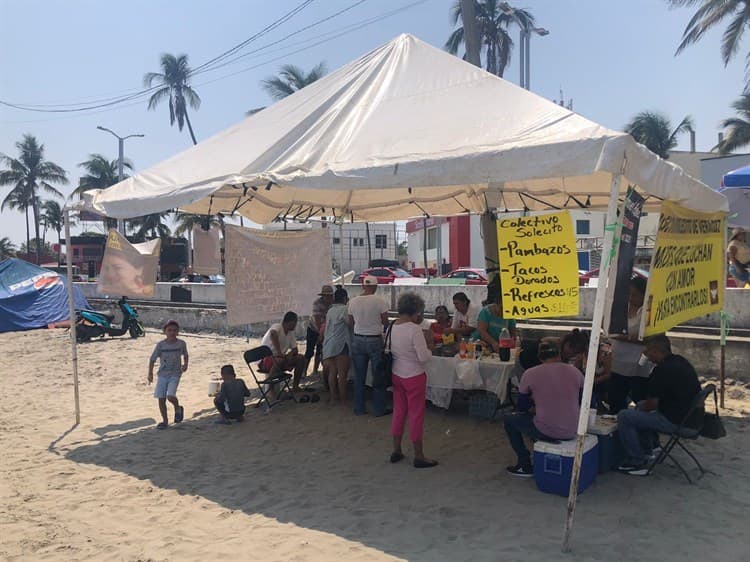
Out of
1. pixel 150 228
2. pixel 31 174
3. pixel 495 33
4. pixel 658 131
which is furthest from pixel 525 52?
pixel 31 174

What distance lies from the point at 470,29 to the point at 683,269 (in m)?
8.59

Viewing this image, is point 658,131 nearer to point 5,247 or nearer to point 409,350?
point 409,350

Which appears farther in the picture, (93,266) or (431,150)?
(93,266)

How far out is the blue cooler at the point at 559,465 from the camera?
459 cm

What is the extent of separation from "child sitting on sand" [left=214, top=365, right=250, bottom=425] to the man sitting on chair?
0.66 meters

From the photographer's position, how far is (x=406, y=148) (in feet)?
16.7

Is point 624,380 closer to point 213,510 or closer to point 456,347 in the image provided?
point 456,347

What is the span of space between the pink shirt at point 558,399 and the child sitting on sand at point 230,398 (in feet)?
12.3

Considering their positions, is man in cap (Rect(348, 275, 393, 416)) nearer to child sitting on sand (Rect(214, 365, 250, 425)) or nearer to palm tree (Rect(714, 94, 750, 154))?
child sitting on sand (Rect(214, 365, 250, 425))

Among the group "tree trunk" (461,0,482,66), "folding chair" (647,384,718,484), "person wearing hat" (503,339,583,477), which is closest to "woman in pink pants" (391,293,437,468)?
"person wearing hat" (503,339,583,477)

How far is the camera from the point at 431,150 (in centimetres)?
489

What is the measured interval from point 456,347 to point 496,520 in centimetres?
274

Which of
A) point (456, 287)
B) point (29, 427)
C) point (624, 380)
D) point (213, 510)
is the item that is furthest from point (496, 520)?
point (456, 287)

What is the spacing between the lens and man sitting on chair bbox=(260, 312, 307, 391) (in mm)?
7754
